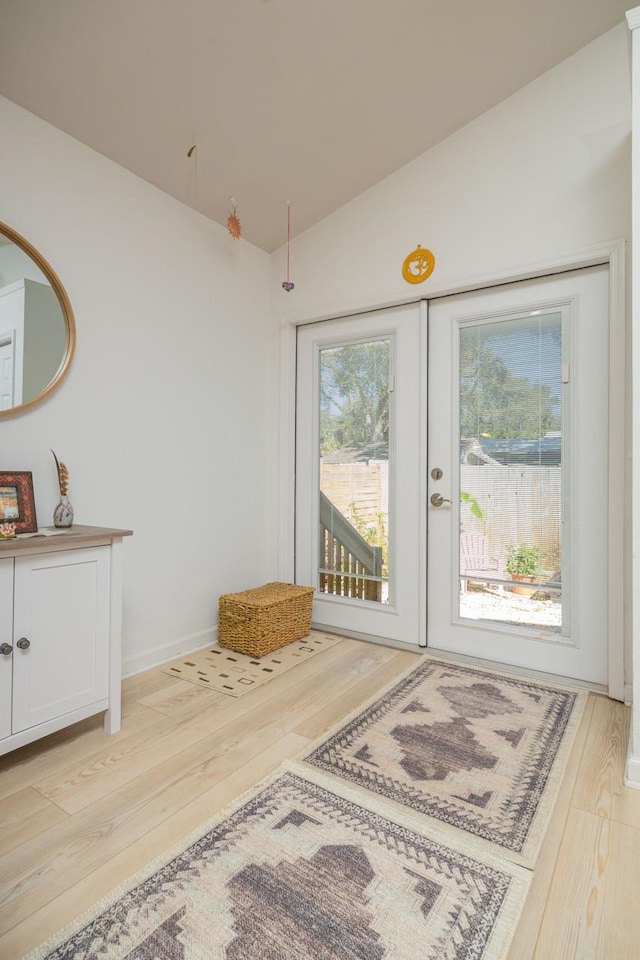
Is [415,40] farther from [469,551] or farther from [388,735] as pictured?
[388,735]

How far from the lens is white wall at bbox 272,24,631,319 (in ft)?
7.25

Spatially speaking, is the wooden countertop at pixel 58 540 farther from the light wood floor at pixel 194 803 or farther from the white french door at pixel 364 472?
the white french door at pixel 364 472

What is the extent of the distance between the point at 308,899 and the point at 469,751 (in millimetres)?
836

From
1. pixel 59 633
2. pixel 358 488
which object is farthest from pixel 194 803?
pixel 358 488

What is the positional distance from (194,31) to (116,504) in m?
1.88

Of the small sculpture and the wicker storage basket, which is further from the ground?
the small sculpture

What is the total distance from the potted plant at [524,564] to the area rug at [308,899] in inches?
53.1

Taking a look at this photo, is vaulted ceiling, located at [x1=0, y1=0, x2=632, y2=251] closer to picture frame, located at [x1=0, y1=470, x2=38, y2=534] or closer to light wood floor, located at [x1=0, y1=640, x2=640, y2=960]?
picture frame, located at [x1=0, y1=470, x2=38, y2=534]

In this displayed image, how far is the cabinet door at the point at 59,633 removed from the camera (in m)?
1.64

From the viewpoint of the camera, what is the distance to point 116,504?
7.81ft

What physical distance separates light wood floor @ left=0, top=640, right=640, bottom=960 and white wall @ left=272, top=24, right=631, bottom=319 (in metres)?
2.04

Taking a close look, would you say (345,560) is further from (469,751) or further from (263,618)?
(469,751)

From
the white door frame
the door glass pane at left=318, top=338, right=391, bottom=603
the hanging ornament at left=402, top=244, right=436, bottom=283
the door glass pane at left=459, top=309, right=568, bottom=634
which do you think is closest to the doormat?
the door glass pane at left=318, top=338, right=391, bottom=603

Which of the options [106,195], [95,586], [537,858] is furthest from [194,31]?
[537,858]
